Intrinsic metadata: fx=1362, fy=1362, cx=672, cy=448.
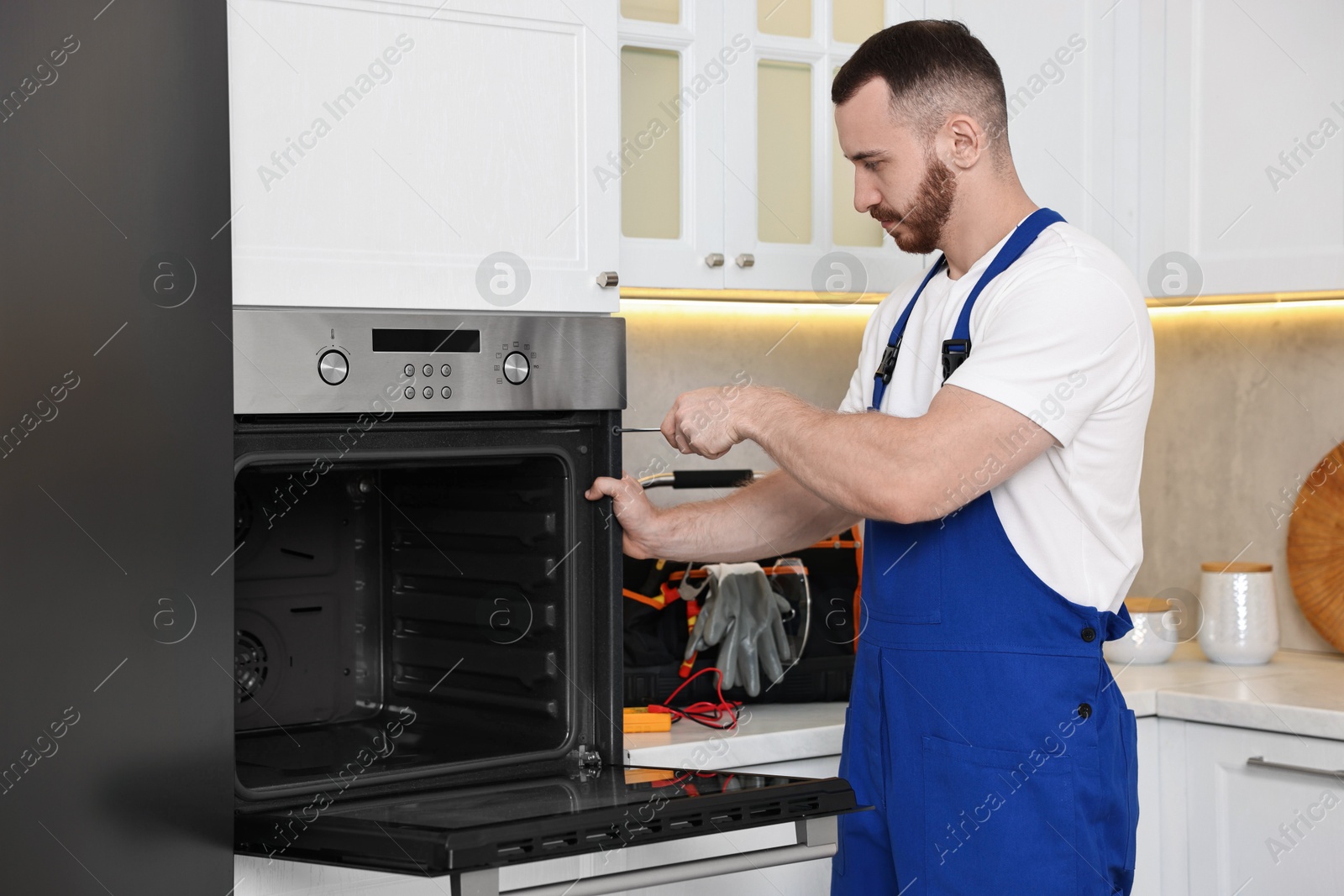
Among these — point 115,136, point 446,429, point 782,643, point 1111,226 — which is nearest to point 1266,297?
point 1111,226

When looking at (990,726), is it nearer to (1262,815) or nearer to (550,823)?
(550,823)

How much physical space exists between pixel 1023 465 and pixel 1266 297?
3.29 feet

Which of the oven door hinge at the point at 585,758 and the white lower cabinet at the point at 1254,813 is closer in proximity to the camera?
the oven door hinge at the point at 585,758

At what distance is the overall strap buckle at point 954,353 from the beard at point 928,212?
0.14 meters

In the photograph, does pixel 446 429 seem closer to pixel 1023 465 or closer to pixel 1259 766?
pixel 1023 465

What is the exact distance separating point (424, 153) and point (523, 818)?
0.64 meters

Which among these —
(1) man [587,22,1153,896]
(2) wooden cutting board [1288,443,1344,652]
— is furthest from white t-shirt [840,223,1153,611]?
(2) wooden cutting board [1288,443,1344,652]

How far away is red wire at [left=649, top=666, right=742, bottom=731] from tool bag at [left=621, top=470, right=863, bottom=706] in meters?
0.01

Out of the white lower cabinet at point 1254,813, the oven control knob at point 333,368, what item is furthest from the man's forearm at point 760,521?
the white lower cabinet at point 1254,813

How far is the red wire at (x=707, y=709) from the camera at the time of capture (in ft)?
5.77

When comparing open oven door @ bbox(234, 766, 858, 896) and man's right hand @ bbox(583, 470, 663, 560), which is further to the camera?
man's right hand @ bbox(583, 470, 663, 560)

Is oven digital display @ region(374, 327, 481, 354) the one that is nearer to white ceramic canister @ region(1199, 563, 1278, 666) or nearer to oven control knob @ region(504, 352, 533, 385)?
oven control knob @ region(504, 352, 533, 385)

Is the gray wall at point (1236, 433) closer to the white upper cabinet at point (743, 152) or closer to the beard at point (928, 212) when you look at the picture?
the white upper cabinet at point (743, 152)

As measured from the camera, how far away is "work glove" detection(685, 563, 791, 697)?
5.99 feet
